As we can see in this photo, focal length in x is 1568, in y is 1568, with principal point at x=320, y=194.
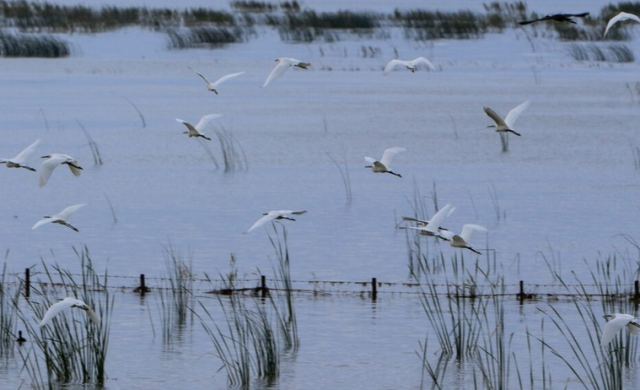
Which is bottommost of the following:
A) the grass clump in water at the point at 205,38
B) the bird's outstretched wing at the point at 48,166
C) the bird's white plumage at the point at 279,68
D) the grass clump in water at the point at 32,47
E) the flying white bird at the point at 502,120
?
the bird's outstretched wing at the point at 48,166

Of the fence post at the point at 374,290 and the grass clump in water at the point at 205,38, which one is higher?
the grass clump in water at the point at 205,38

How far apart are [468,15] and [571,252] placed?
42.4 m

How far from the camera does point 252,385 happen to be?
30.5ft

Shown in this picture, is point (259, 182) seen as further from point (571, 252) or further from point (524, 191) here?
point (571, 252)

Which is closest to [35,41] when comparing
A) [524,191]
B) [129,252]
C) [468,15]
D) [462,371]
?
[468,15]

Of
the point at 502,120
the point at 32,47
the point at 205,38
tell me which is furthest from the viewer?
the point at 205,38

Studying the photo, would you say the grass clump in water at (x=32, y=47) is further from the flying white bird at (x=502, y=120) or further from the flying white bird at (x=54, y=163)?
the flying white bird at (x=502, y=120)

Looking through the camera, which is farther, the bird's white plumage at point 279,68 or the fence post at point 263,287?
the bird's white plumage at point 279,68

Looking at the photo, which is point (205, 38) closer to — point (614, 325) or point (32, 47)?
point (32, 47)

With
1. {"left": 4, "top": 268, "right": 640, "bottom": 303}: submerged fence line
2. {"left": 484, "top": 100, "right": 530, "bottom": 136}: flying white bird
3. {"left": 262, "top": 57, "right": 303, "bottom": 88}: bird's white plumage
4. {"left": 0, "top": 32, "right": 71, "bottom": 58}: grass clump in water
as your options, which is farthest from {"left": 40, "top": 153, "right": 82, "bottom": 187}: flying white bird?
{"left": 0, "top": 32, "right": 71, "bottom": 58}: grass clump in water

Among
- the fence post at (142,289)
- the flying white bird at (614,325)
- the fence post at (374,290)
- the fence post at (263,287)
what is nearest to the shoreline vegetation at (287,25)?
the fence post at (142,289)

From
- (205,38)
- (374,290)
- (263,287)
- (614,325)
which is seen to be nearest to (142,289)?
(263,287)

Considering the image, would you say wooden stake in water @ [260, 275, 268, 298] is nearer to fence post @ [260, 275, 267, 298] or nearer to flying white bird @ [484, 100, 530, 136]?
fence post @ [260, 275, 267, 298]

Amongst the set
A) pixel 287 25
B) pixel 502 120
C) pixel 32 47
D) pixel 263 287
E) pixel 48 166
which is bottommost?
pixel 263 287
